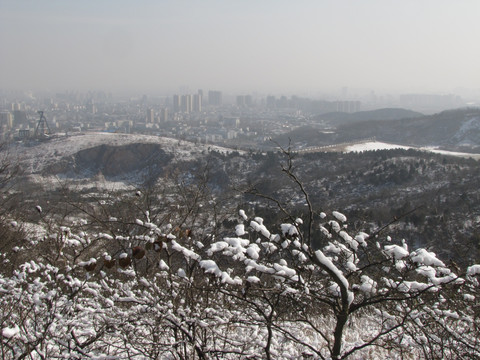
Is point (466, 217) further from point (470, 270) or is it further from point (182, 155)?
point (182, 155)

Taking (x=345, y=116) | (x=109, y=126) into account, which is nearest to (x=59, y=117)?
(x=109, y=126)

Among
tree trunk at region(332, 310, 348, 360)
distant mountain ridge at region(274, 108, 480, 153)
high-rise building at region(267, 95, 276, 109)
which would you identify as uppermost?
high-rise building at region(267, 95, 276, 109)

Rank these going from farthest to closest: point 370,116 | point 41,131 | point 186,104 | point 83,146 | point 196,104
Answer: point 196,104
point 186,104
point 370,116
point 41,131
point 83,146

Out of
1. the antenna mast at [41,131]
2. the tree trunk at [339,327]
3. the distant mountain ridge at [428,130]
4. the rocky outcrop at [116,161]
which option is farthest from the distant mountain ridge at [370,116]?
the tree trunk at [339,327]

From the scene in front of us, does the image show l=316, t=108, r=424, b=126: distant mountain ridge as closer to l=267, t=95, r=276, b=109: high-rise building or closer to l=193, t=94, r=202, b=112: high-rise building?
l=267, t=95, r=276, b=109: high-rise building

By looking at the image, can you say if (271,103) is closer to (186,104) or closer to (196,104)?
(196,104)

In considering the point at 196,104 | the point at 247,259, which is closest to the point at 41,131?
the point at 196,104

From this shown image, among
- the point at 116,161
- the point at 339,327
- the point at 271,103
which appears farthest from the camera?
the point at 271,103

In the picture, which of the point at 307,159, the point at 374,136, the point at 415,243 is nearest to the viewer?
the point at 415,243

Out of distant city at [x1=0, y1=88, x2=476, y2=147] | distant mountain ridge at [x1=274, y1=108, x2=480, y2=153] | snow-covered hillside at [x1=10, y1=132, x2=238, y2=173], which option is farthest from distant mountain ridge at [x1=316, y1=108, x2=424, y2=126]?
snow-covered hillside at [x1=10, y1=132, x2=238, y2=173]

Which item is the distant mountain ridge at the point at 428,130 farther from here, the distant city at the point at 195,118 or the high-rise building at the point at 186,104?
the high-rise building at the point at 186,104

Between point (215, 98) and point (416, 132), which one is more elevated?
point (215, 98)
